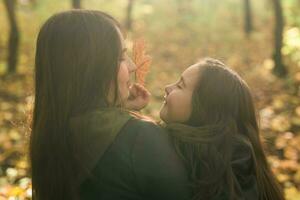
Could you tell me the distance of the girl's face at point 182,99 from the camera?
7.50 feet

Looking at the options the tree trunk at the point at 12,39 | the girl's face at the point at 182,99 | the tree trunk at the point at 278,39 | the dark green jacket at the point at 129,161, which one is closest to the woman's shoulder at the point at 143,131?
the dark green jacket at the point at 129,161

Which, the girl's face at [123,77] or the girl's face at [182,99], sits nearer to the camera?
the girl's face at [123,77]

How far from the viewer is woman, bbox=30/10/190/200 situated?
6.12 ft

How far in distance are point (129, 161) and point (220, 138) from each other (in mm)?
Result: 447

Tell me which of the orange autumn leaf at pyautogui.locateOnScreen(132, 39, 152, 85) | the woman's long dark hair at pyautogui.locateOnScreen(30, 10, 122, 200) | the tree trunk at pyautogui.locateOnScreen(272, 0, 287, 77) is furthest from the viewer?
the tree trunk at pyautogui.locateOnScreen(272, 0, 287, 77)

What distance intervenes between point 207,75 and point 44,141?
2.55 feet

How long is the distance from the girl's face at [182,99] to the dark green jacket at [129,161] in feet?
1.11

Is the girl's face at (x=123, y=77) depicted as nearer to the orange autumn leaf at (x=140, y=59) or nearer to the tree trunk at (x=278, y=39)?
the orange autumn leaf at (x=140, y=59)

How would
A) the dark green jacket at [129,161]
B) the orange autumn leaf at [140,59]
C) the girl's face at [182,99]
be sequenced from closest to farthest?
the dark green jacket at [129,161]
the girl's face at [182,99]
the orange autumn leaf at [140,59]

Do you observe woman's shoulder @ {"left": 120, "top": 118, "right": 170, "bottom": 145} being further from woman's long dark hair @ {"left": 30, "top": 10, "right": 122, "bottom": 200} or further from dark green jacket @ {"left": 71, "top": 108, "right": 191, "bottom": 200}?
woman's long dark hair @ {"left": 30, "top": 10, "right": 122, "bottom": 200}

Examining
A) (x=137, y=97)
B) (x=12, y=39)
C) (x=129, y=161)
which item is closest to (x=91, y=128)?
(x=129, y=161)

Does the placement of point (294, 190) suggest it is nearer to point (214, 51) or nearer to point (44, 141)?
point (44, 141)

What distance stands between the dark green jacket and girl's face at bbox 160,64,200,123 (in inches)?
13.4

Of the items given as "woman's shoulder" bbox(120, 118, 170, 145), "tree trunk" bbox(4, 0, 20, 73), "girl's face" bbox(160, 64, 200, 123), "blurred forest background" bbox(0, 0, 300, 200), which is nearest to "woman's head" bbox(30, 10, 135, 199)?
"woman's shoulder" bbox(120, 118, 170, 145)
